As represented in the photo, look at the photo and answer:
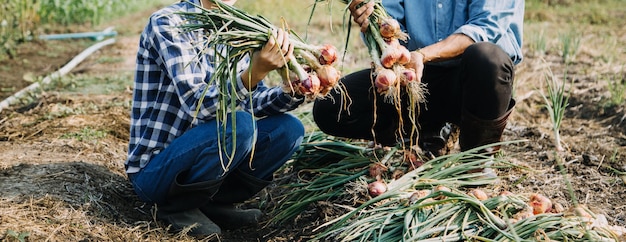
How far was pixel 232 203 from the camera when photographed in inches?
106

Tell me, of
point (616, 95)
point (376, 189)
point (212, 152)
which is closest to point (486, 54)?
point (376, 189)

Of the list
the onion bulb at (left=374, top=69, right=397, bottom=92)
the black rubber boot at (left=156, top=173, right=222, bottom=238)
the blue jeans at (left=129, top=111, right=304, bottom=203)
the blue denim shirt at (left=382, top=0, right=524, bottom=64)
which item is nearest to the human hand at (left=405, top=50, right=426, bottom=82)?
the onion bulb at (left=374, top=69, right=397, bottom=92)

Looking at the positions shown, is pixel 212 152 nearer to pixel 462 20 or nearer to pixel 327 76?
pixel 327 76

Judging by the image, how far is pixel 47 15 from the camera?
6.91m

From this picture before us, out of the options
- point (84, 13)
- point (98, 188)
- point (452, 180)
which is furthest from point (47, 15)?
point (452, 180)

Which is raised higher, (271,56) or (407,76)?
(271,56)

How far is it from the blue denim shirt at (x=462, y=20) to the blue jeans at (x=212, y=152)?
64cm

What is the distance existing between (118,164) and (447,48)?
145 centimetres

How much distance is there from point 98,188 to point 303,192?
30.0 inches

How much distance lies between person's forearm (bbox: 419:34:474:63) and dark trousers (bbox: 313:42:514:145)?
0.04 metres

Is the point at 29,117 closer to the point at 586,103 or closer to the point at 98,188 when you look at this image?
the point at 98,188

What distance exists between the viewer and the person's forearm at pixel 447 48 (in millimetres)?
2525

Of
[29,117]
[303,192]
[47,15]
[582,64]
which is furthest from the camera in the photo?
[47,15]

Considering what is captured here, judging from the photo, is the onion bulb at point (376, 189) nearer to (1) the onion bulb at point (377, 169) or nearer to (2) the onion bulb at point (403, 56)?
(1) the onion bulb at point (377, 169)
